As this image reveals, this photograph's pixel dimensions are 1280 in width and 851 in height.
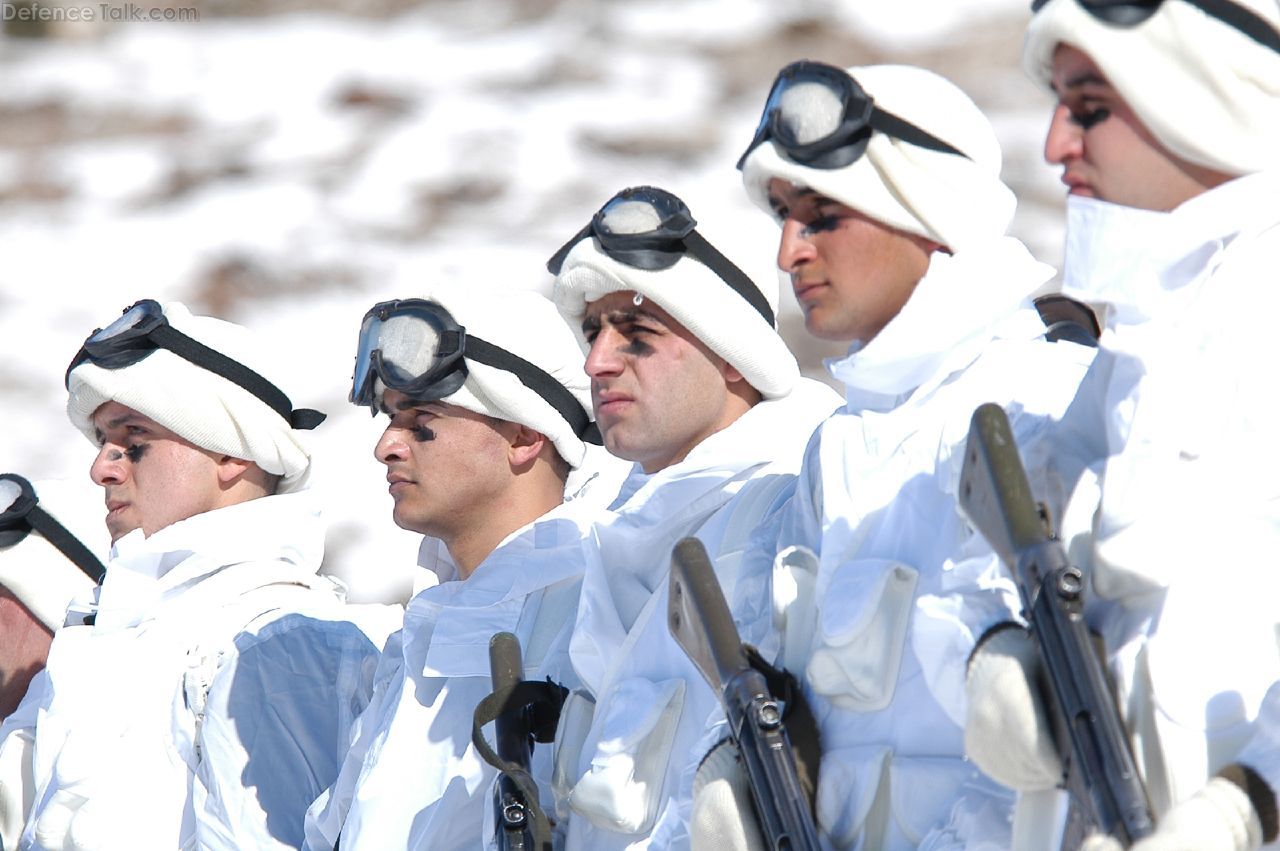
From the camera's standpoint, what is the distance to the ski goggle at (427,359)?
198 inches

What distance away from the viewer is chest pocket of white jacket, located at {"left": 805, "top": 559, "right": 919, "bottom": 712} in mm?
3395

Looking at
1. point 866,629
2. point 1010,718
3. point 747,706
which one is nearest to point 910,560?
point 866,629

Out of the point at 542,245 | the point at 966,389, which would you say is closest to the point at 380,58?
the point at 542,245

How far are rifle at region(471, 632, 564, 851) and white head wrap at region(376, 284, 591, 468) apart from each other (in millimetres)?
702

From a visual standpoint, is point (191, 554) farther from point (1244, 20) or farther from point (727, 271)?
point (1244, 20)

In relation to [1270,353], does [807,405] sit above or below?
above

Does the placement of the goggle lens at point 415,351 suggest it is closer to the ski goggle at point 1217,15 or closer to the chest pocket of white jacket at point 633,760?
the chest pocket of white jacket at point 633,760

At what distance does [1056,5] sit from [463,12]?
67.2ft

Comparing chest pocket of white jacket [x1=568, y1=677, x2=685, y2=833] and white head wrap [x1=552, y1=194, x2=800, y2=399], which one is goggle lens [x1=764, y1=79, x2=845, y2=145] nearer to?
white head wrap [x1=552, y1=194, x2=800, y2=399]

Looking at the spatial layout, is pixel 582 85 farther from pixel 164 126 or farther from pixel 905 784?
pixel 905 784

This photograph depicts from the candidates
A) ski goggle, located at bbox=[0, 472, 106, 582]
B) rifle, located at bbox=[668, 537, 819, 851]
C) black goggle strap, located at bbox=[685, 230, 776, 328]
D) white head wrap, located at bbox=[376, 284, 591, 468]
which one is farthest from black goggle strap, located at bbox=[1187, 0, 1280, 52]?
ski goggle, located at bbox=[0, 472, 106, 582]

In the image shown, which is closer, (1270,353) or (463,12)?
(1270,353)

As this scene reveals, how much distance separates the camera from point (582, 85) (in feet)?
68.4

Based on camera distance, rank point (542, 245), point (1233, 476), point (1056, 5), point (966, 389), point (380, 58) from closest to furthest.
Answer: point (1233, 476) → point (1056, 5) → point (966, 389) → point (542, 245) → point (380, 58)
